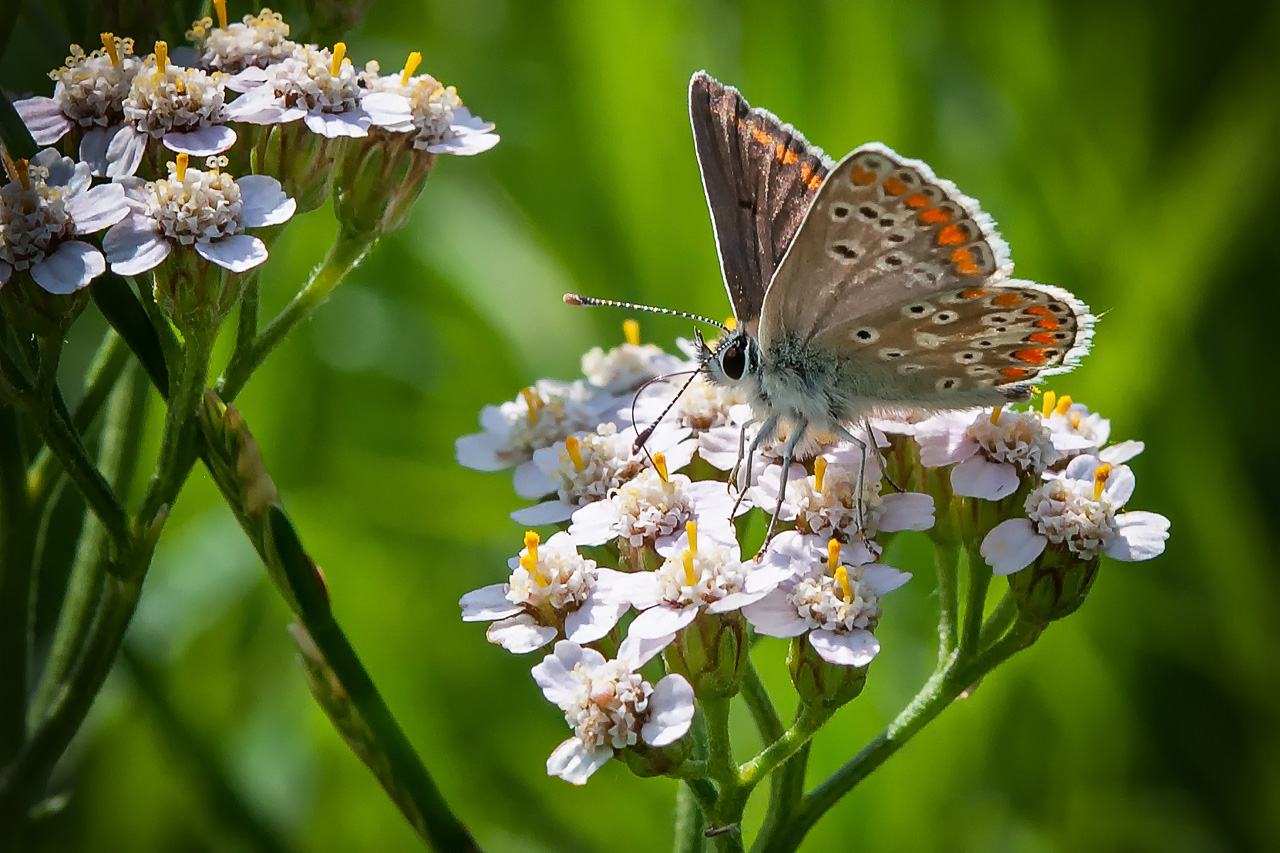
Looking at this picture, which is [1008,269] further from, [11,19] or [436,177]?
[436,177]

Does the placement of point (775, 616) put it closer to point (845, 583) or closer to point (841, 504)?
point (845, 583)

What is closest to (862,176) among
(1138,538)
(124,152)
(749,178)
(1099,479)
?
(749,178)

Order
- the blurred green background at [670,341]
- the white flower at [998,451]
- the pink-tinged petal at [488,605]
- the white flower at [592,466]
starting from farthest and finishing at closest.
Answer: the blurred green background at [670,341] → the white flower at [592,466] → the white flower at [998,451] → the pink-tinged petal at [488,605]

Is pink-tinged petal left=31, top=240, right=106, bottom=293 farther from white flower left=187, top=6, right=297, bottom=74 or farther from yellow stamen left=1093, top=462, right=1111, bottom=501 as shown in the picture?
yellow stamen left=1093, top=462, right=1111, bottom=501

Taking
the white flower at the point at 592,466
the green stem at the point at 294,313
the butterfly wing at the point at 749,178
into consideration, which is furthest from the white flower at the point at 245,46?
the white flower at the point at 592,466

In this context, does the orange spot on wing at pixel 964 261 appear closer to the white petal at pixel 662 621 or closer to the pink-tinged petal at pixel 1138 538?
the pink-tinged petal at pixel 1138 538

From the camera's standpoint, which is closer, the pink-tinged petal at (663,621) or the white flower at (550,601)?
the pink-tinged petal at (663,621)

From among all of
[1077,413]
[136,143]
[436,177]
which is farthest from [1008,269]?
[436,177]
